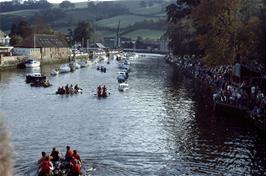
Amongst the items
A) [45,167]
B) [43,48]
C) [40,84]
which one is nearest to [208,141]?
[45,167]

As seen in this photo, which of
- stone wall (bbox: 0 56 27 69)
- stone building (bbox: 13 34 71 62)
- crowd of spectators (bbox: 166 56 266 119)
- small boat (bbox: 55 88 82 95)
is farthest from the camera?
stone building (bbox: 13 34 71 62)

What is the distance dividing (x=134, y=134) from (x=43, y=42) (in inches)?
3985

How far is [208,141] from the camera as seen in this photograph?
110 feet

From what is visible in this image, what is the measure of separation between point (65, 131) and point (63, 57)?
110 m

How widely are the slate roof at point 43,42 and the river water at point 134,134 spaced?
68.8m

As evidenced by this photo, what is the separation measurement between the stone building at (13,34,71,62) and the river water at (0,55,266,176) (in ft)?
213

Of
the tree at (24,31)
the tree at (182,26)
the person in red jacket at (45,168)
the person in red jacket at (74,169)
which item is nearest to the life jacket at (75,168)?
the person in red jacket at (74,169)

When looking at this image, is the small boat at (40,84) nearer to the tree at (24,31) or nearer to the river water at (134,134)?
the river water at (134,134)

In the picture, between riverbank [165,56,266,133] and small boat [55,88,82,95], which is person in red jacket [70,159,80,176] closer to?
riverbank [165,56,266,133]

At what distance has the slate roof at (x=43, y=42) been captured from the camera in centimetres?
12706

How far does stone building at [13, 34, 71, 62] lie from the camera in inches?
4856

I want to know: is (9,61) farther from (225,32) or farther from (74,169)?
(74,169)

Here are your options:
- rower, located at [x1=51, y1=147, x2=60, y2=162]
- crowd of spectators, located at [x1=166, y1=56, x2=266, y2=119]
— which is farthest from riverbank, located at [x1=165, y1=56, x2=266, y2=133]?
rower, located at [x1=51, y1=147, x2=60, y2=162]

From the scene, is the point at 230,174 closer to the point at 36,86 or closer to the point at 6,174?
the point at 6,174
